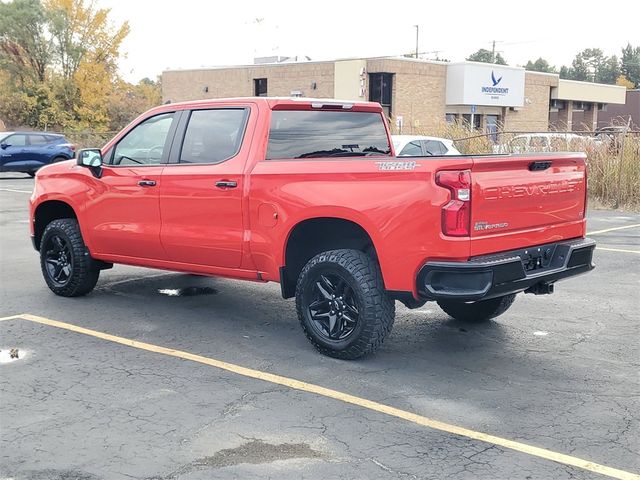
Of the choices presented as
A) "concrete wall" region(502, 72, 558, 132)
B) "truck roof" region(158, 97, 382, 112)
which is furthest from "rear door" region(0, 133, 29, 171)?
"concrete wall" region(502, 72, 558, 132)

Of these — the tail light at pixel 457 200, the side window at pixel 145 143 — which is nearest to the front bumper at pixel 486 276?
the tail light at pixel 457 200

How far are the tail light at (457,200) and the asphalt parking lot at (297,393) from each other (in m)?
1.14

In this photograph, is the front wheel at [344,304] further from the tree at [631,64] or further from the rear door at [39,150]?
the tree at [631,64]

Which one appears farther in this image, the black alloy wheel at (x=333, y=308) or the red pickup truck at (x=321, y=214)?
the black alloy wheel at (x=333, y=308)

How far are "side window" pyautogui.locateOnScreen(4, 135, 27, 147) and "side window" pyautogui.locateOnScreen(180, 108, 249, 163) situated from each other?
21442 millimetres

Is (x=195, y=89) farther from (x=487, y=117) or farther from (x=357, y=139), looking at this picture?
(x=357, y=139)

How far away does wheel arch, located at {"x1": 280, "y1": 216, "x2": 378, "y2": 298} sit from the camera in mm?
5891

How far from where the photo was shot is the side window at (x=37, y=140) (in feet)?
87.0

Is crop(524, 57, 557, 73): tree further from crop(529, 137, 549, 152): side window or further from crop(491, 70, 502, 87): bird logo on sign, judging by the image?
crop(529, 137, 549, 152): side window

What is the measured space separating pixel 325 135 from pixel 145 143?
5.83 feet

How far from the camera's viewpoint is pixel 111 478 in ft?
12.7

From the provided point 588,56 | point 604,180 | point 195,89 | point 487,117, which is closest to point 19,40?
point 195,89

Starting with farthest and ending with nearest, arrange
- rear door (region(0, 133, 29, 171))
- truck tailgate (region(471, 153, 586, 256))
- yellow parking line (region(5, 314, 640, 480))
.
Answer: rear door (region(0, 133, 29, 171))
truck tailgate (region(471, 153, 586, 256))
yellow parking line (region(5, 314, 640, 480))

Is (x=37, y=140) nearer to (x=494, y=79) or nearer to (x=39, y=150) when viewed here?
(x=39, y=150)
